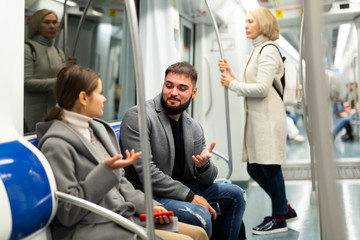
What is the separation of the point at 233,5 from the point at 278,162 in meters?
2.84

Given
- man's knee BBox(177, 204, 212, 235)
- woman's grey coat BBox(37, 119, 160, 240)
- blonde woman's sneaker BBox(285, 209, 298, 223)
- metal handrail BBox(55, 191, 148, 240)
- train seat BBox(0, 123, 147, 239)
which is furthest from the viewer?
blonde woman's sneaker BBox(285, 209, 298, 223)

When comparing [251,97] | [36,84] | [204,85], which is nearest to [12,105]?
[36,84]

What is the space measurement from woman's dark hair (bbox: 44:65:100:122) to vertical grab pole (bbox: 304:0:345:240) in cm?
111

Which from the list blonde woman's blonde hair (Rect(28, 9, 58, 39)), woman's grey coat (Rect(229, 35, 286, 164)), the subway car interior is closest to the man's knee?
the subway car interior

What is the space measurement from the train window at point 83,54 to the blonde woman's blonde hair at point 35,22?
1 centimetres

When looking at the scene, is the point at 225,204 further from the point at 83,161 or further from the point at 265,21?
the point at 265,21

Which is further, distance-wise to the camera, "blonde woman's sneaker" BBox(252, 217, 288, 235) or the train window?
"blonde woman's sneaker" BBox(252, 217, 288, 235)

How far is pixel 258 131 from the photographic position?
145 inches

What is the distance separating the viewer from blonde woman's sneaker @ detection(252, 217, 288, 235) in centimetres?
363

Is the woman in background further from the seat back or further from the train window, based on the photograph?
the seat back

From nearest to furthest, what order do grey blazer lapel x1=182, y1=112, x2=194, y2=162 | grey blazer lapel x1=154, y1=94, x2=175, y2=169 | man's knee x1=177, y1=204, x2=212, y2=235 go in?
man's knee x1=177, y1=204, x2=212, y2=235 < grey blazer lapel x1=154, y1=94, x2=175, y2=169 < grey blazer lapel x1=182, y1=112, x2=194, y2=162

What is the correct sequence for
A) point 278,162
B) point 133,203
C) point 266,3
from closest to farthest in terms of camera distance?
point 133,203
point 278,162
point 266,3

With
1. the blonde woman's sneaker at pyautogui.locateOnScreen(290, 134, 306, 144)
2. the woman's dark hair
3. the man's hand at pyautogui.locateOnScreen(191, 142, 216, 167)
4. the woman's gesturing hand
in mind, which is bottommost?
the blonde woman's sneaker at pyautogui.locateOnScreen(290, 134, 306, 144)

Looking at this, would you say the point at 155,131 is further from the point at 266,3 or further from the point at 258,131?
the point at 266,3
